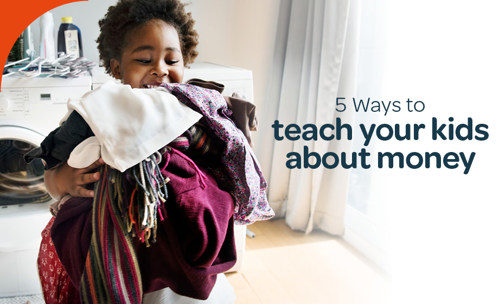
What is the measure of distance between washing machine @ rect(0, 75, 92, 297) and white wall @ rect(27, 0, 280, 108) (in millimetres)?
1065

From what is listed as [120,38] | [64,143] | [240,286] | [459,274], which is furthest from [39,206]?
[459,274]

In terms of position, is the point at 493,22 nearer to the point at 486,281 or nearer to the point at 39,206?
the point at 486,281

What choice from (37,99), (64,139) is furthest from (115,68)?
(37,99)

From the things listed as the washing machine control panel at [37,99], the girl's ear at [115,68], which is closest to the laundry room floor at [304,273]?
the washing machine control panel at [37,99]

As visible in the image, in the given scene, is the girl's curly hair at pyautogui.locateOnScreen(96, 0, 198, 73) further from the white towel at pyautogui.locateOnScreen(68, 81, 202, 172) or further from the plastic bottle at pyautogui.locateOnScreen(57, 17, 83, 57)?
the plastic bottle at pyautogui.locateOnScreen(57, 17, 83, 57)

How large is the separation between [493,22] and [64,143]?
136 centimetres

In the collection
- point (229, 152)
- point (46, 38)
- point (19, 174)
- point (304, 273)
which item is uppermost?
point (46, 38)

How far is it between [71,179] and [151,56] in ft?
1.17

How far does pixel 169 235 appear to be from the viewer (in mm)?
713

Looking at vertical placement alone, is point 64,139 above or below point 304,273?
above

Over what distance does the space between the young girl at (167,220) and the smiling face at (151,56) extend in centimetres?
20

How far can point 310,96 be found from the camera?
7.52 ft

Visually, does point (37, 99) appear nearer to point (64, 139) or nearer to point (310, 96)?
point (64, 139)

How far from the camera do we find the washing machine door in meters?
1.67
